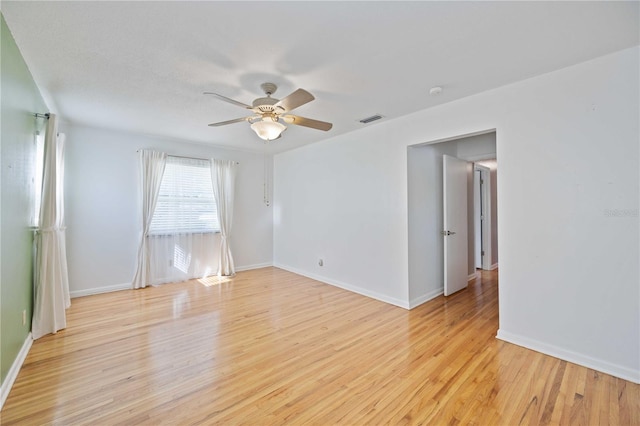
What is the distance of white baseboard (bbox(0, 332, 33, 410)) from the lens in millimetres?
1896

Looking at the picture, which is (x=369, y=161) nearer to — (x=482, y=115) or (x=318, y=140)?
(x=318, y=140)

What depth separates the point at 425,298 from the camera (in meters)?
3.88

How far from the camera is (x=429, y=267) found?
402 cm

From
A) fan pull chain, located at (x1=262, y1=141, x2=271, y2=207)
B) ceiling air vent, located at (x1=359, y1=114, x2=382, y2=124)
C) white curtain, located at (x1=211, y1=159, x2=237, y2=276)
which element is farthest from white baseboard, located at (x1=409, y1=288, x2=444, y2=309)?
fan pull chain, located at (x1=262, y1=141, x2=271, y2=207)

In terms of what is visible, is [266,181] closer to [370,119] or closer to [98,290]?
[370,119]

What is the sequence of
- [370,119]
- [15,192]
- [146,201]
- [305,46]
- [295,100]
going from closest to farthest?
[305,46] < [15,192] < [295,100] < [370,119] < [146,201]

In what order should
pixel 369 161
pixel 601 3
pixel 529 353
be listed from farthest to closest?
1. pixel 369 161
2. pixel 529 353
3. pixel 601 3

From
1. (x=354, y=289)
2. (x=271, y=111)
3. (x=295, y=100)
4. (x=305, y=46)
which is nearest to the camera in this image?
(x=305, y=46)

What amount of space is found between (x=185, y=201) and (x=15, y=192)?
285 centimetres

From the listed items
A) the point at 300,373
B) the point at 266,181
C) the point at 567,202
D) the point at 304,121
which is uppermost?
the point at 304,121

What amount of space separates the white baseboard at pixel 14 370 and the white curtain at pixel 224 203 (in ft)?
9.42

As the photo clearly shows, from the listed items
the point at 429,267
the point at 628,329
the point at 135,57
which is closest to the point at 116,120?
the point at 135,57

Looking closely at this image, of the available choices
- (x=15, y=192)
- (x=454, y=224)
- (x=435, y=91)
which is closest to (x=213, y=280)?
(x=15, y=192)

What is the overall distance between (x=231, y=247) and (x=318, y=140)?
2803 mm
